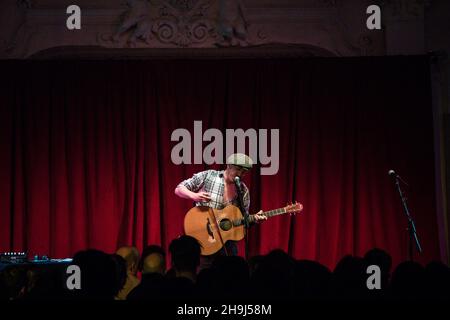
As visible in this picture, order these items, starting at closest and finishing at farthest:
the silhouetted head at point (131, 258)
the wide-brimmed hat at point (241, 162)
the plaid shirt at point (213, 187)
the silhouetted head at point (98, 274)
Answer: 1. the silhouetted head at point (98, 274)
2. the silhouetted head at point (131, 258)
3. the wide-brimmed hat at point (241, 162)
4. the plaid shirt at point (213, 187)

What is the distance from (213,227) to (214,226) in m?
0.01

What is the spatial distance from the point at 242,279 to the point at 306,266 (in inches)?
14.2

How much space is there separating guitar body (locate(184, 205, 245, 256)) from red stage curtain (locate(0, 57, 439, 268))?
5.93 ft

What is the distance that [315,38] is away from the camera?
809cm

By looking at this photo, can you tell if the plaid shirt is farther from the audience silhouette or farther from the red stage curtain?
the audience silhouette

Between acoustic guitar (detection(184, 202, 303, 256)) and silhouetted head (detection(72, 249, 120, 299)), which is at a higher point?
acoustic guitar (detection(184, 202, 303, 256))

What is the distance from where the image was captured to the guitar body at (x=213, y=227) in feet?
19.2

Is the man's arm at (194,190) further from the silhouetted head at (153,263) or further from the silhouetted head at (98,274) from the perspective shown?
the silhouetted head at (98,274)

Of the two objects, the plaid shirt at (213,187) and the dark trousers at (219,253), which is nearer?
the dark trousers at (219,253)

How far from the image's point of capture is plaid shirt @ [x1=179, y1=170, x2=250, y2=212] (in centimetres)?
599

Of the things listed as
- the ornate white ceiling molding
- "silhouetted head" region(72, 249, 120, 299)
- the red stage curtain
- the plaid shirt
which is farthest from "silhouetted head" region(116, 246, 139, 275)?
the ornate white ceiling molding

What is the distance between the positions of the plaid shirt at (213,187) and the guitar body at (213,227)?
8 centimetres

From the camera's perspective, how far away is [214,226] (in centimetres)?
591

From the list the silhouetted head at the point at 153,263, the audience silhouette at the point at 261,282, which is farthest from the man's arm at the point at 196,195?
the audience silhouette at the point at 261,282
